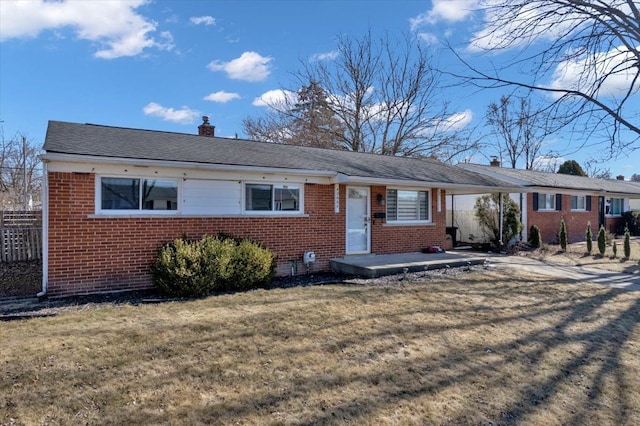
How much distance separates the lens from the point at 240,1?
42.9 feet

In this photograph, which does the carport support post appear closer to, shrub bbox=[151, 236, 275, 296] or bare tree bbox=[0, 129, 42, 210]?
shrub bbox=[151, 236, 275, 296]

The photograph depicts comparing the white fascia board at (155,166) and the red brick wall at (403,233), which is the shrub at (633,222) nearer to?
the red brick wall at (403,233)

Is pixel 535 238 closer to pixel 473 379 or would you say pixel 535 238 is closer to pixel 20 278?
pixel 473 379

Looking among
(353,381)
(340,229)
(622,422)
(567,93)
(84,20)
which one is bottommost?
(622,422)

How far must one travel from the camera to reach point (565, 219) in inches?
815

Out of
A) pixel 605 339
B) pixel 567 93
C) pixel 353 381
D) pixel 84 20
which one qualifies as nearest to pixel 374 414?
pixel 353 381

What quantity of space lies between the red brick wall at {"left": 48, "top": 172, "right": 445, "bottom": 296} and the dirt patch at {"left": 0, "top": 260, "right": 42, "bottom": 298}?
1396 millimetres

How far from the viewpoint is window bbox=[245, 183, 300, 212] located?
9.30 metres

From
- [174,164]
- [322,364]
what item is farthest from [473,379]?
[174,164]

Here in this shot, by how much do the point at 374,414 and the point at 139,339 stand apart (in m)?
3.12

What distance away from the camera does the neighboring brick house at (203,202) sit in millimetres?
7320

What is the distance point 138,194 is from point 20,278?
14.8 feet

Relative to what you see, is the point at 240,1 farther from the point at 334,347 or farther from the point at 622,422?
the point at 622,422

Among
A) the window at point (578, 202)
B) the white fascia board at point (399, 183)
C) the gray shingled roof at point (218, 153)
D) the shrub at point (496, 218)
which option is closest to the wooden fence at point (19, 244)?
the gray shingled roof at point (218, 153)
